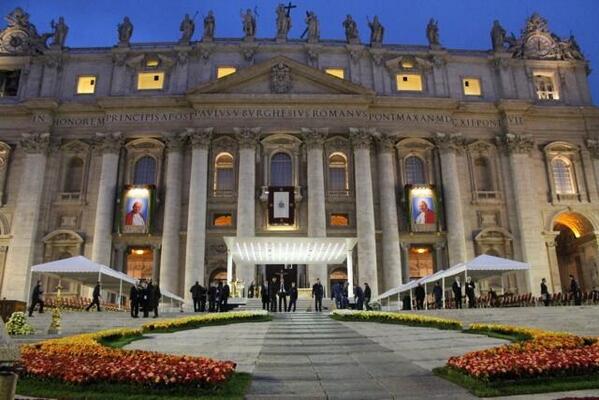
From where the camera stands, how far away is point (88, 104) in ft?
132

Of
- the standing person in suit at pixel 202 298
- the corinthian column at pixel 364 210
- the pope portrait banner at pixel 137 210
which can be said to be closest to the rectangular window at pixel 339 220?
the corinthian column at pixel 364 210

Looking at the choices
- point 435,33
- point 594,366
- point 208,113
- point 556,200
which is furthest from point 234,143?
point 594,366

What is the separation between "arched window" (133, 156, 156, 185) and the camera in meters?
39.8

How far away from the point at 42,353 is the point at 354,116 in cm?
3214

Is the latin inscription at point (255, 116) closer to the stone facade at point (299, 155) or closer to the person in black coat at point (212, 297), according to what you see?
the stone facade at point (299, 155)

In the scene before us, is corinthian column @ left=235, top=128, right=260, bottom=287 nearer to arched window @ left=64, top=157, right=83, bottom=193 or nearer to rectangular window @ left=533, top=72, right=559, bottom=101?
arched window @ left=64, top=157, right=83, bottom=193

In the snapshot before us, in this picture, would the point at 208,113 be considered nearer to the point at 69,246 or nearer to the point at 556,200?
the point at 69,246

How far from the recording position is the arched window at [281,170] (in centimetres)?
3947

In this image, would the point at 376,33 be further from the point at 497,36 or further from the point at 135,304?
the point at 135,304

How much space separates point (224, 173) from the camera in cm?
3988

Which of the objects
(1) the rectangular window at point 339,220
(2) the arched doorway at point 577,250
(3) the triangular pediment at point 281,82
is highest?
(3) the triangular pediment at point 281,82

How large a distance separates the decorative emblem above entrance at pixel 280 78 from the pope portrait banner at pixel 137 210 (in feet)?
39.5

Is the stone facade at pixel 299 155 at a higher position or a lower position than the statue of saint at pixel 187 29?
lower

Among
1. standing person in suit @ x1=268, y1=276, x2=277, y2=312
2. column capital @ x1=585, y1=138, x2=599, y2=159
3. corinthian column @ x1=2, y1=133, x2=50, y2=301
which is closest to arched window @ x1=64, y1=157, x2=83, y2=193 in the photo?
corinthian column @ x1=2, y1=133, x2=50, y2=301
